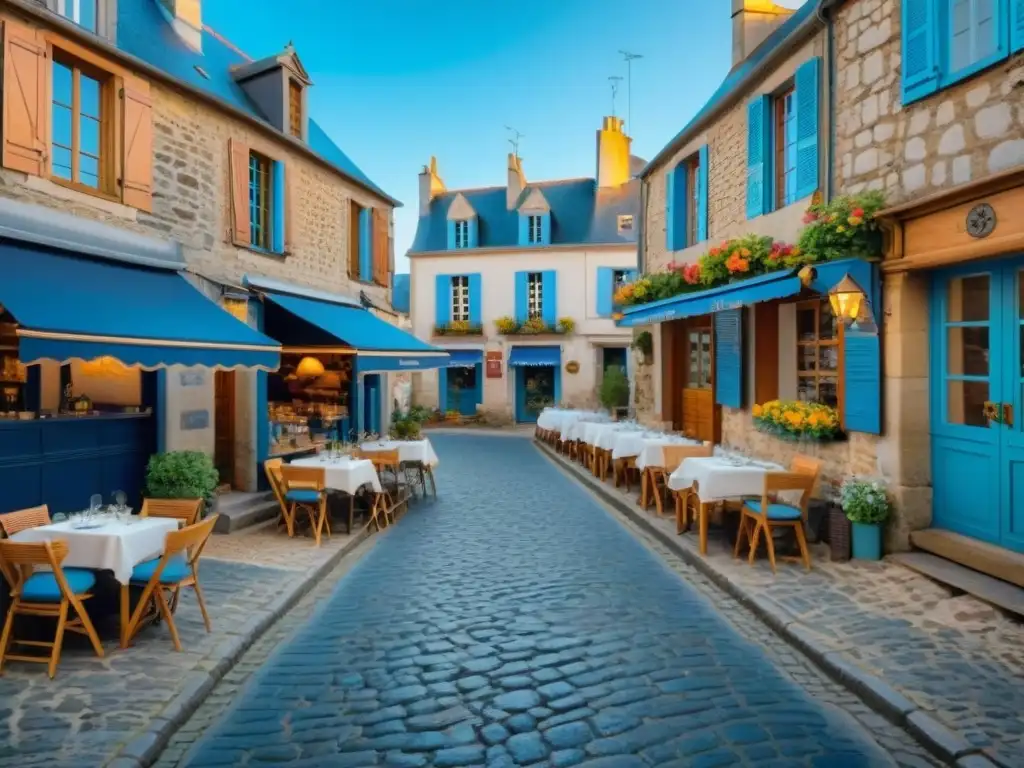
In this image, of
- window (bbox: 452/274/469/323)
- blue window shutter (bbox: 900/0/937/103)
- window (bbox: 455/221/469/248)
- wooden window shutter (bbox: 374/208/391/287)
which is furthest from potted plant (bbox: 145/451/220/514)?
window (bbox: 455/221/469/248)

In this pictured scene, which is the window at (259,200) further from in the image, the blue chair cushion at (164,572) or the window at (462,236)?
the window at (462,236)

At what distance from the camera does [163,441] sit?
26.2 feet

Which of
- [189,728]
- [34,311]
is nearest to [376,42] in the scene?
[34,311]

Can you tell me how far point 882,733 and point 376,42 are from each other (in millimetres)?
16574

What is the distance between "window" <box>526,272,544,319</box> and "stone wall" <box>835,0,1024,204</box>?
56.3 ft

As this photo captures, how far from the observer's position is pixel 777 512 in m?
6.43

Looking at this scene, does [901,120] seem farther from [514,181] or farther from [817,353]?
[514,181]

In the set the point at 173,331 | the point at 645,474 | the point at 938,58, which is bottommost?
the point at 645,474

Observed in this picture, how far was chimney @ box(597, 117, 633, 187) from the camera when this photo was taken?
24766 millimetres

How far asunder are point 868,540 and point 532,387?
1901 cm

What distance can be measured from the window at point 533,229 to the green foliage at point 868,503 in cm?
1920

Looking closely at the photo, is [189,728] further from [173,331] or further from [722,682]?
[173,331]

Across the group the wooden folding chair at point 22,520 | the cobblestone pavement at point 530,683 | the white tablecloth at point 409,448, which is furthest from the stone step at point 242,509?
the wooden folding chair at point 22,520

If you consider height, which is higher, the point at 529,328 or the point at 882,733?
the point at 529,328
